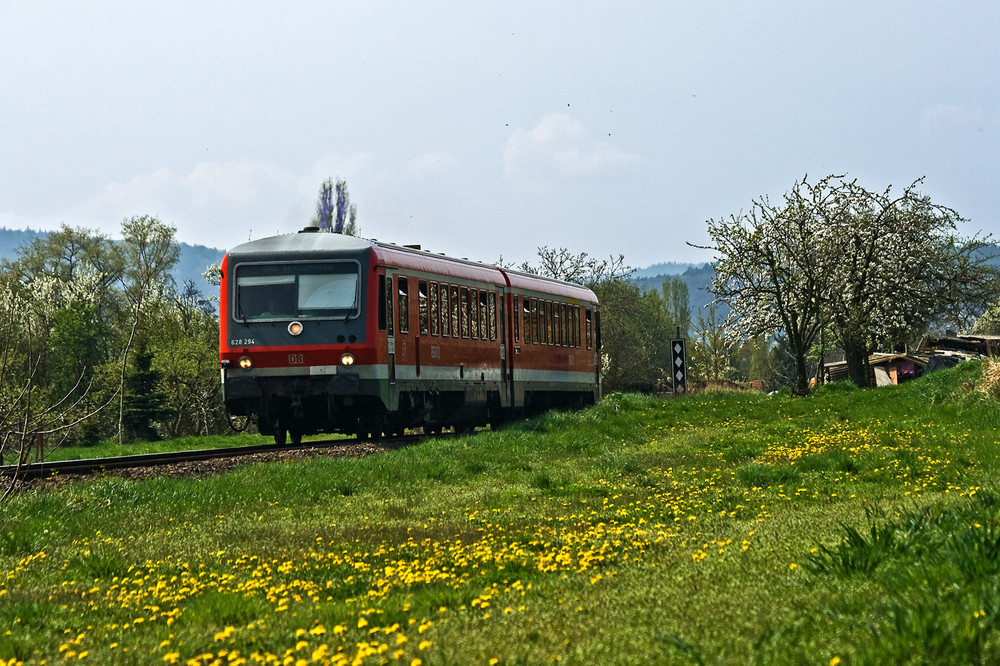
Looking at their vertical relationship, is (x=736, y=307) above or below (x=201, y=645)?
above

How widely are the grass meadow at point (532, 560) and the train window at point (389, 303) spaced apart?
4.36 meters

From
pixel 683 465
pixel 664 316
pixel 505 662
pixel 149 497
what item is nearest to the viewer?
pixel 505 662

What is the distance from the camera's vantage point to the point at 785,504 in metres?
10.2

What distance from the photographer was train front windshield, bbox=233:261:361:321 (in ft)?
66.1

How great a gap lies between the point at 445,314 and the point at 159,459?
250 inches

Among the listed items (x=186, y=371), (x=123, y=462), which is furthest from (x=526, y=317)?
(x=186, y=371)

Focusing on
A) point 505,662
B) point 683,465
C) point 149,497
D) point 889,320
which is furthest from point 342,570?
point 889,320

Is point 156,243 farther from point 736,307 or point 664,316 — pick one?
point 664,316

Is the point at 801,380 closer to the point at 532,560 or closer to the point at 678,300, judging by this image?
the point at 532,560

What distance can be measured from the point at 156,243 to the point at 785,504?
198ft

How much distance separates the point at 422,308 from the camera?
71.7ft

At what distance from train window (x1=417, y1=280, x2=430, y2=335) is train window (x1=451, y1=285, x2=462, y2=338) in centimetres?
117

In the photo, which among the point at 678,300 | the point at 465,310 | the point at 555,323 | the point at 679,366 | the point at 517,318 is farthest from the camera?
the point at 678,300

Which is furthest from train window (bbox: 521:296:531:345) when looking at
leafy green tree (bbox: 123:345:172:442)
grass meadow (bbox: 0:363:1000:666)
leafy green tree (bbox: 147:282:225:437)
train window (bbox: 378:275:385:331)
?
leafy green tree (bbox: 123:345:172:442)
